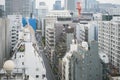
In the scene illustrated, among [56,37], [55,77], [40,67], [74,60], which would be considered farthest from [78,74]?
[56,37]

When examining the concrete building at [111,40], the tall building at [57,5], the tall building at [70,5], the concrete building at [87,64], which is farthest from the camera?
the tall building at [70,5]

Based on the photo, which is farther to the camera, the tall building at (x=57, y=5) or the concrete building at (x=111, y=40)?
the tall building at (x=57, y=5)

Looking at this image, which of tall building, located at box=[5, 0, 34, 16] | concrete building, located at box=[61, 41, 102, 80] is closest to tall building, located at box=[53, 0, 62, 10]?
tall building, located at box=[5, 0, 34, 16]

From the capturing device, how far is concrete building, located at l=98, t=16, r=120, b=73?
22.5 m

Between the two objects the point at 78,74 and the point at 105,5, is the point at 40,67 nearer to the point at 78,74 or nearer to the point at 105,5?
the point at 78,74

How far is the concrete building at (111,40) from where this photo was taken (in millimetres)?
22486

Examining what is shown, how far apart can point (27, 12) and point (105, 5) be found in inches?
1540

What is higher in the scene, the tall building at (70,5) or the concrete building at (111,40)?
the tall building at (70,5)

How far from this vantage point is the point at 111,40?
24266 mm

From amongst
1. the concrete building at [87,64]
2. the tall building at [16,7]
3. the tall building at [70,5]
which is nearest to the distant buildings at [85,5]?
the tall building at [70,5]

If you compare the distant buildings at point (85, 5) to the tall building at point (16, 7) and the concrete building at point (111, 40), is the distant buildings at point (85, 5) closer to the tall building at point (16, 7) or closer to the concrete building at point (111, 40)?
the tall building at point (16, 7)

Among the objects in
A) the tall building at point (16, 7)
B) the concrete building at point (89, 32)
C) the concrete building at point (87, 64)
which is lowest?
the concrete building at point (87, 64)

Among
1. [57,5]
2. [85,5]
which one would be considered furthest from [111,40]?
[85,5]

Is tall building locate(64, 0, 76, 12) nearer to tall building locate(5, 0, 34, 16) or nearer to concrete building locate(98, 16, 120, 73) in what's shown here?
tall building locate(5, 0, 34, 16)
